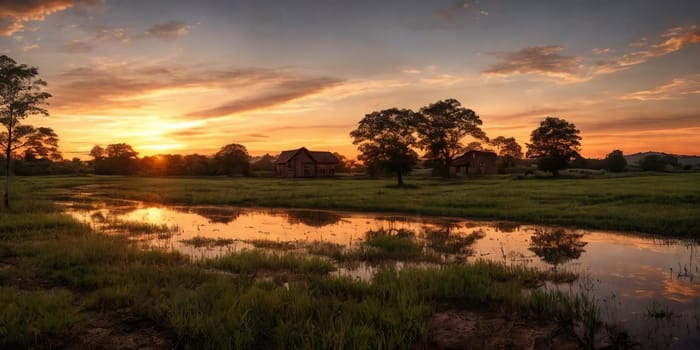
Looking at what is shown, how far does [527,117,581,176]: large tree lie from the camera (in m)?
69.0

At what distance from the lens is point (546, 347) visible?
20.8 ft

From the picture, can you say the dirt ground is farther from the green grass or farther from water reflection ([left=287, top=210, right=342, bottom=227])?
water reflection ([left=287, top=210, right=342, bottom=227])

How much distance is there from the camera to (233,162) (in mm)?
97312

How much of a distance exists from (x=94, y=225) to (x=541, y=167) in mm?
69257

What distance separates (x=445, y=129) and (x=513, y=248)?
52.5 m

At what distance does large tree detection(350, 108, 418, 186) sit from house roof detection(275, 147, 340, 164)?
117 ft

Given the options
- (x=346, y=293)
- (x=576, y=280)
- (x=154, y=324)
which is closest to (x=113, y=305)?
(x=154, y=324)

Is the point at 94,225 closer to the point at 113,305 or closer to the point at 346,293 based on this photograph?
the point at 113,305

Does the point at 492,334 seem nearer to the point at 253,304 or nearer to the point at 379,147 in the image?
the point at 253,304

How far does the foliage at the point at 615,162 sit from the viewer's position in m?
84.8

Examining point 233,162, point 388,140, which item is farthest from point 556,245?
point 233,162

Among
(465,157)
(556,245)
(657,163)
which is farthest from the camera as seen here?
(657,163)

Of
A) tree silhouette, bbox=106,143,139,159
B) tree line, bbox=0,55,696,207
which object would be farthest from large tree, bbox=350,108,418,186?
tree silhouette, bbox=106,143,139,159

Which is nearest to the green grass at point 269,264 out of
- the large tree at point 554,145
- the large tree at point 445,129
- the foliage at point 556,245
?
the foliage at point 556,245
